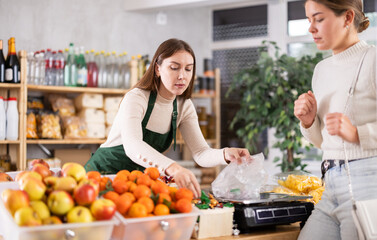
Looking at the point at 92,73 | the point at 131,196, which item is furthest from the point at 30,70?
the point at 131,196

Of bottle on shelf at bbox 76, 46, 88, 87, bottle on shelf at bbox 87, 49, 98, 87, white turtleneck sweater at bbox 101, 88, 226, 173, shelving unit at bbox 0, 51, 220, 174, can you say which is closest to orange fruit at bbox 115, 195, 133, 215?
white turtleneck sweater at bbox 101, 88, 226, 173

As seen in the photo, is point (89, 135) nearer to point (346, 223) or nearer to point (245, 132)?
point (245, 132)

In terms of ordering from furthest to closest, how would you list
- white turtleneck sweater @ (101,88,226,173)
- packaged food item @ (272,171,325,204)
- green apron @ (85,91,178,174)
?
1. green apron @ (85,91,178,174)
2. packaged food item @ (272,171,325,204)
3. white turtleneck sweater @ (101,88,226,173)

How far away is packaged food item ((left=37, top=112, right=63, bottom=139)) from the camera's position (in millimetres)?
3975

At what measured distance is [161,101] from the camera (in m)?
2.19

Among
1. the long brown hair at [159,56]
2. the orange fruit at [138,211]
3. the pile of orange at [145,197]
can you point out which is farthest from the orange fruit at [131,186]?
the long brown hair at [159,56]

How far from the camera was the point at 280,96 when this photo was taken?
166 inches

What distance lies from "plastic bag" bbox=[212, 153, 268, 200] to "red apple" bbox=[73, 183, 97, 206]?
0.70 m

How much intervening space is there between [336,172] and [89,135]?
117 inches

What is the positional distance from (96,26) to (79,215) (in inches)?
151

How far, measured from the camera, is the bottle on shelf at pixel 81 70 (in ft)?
13.5

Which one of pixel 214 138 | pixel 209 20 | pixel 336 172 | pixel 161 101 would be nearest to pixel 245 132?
pixel 214 138

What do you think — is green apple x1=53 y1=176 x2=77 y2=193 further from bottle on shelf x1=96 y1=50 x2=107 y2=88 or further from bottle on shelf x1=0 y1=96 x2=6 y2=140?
bottle on shelf x1=96 y1=50 x2=107 y2=88

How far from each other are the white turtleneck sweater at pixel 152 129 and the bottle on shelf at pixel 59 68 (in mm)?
1982
